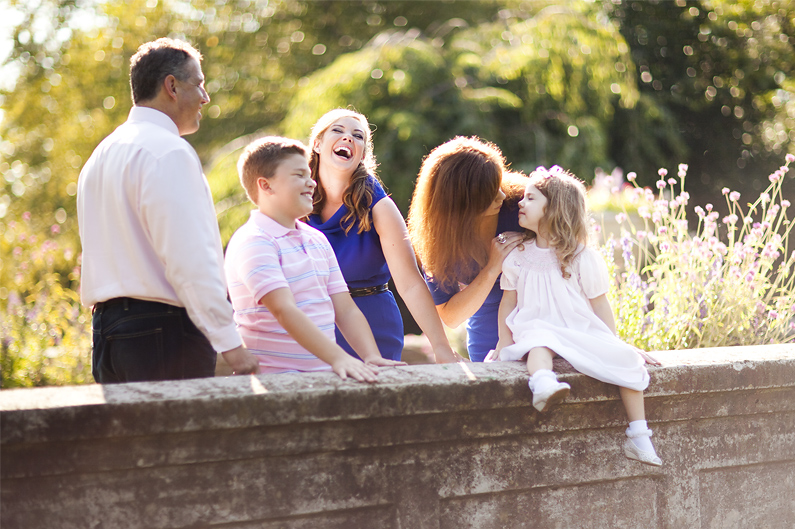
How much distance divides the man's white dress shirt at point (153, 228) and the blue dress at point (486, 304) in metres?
1.21

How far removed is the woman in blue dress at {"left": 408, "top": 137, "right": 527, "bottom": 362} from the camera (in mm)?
2742

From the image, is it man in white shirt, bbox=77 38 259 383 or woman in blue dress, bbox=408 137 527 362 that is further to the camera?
woman in blue dress, bbox=408 137 527 362

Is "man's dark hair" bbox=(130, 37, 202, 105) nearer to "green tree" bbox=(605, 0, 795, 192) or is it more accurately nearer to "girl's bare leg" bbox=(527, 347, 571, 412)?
"girl's bare leg" bbox=(527, 347, 571, 412)

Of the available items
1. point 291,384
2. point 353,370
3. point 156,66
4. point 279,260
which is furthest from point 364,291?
point 156,66

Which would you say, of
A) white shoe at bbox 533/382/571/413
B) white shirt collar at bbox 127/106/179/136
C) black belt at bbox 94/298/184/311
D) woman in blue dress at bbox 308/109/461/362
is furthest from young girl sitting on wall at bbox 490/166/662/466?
white shirt collar at bbox 127/106/179/136

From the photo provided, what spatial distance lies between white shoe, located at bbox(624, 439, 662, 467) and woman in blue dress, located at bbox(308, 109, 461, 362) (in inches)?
30.7

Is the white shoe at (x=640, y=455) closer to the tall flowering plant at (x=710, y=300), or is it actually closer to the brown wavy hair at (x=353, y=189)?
the tall flowering plant at (x=710, y=300)

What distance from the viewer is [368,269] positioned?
2908mm

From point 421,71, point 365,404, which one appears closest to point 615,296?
point 365,404

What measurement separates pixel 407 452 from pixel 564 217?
1107mm

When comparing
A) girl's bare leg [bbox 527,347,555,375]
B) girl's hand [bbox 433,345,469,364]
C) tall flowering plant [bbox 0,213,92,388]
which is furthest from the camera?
tall flowering plant [bbox 0,213,92,388]

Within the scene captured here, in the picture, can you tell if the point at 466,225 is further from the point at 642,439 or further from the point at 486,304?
the point at 642,439

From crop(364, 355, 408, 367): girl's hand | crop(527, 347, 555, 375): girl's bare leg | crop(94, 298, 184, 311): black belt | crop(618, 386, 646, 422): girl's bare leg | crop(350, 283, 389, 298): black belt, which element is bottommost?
crop(618, 386, 646, 422): girl's bare leg

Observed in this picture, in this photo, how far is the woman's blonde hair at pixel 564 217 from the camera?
2.54m
